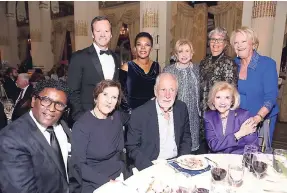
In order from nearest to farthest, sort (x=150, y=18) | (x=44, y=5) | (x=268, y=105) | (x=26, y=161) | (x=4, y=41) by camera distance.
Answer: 1. (x=26, y=161)
2. (x=268, y=105)
3. (x=150, y=18)
4. (x=44, y=5)
5. (x=4, y=41)

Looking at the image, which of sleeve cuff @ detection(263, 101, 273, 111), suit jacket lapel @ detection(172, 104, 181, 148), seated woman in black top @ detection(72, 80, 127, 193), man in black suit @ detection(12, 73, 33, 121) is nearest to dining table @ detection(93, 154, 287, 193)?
seated woman in black top @ detection(72, 80, 127, 193)

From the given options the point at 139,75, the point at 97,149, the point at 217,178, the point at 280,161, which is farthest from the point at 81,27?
the point at 217,178

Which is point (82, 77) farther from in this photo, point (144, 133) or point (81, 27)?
point (81, 27)

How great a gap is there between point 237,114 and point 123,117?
1.03 m

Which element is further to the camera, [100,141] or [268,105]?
[268,105]

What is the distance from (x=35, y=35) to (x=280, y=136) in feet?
34.0

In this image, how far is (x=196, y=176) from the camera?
151 cm

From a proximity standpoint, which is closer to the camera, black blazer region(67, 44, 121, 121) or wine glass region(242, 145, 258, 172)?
wine glass region(242, 145, 258, 172)

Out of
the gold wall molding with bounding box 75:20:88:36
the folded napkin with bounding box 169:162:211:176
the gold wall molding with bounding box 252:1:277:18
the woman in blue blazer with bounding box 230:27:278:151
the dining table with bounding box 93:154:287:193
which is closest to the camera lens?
Result: the dining table with bounding box 93:154:287:193

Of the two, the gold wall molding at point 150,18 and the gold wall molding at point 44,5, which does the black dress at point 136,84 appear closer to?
the gold wall molding at point 150,18

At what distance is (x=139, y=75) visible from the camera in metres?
2.80

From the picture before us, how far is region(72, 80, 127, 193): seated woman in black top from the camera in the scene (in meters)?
1.78

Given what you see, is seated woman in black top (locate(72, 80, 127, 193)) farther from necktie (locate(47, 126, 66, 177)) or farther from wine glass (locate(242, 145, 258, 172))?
wine glass (locate(242, 145, 258, 172))

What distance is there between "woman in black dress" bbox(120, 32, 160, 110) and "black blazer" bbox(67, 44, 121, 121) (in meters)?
0.42
